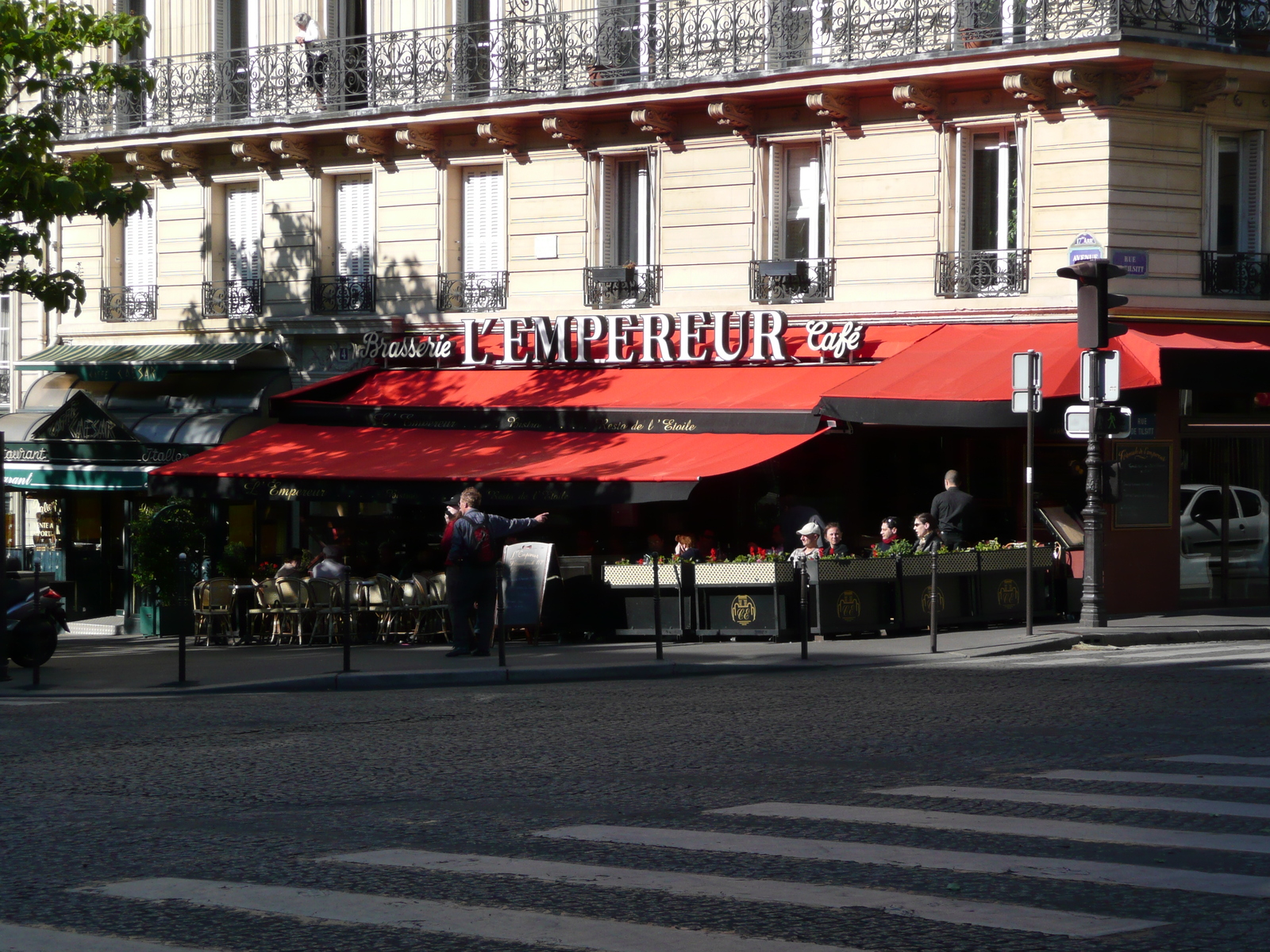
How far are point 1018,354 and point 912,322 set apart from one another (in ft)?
11.8

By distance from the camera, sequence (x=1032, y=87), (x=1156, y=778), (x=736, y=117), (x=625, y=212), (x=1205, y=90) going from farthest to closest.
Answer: (x=625, y=212), (x=736, y=117), (x=1205, y=90), (x=1032, y=87), (x=1156, y=778)

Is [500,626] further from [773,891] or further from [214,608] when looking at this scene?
[773,891]

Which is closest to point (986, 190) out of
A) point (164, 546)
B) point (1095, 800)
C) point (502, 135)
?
point (502, 135)

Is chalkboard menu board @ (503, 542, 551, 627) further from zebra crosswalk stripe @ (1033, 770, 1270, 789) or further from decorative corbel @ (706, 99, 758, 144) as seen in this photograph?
zebra crosswalk stripe @ (1033, 770, 1270, 789)

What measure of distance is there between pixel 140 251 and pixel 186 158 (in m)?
1.94

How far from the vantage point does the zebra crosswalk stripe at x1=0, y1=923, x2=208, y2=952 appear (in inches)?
222

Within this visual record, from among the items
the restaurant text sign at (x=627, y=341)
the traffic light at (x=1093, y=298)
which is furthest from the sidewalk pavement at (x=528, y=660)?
the restaurant text sign at (x=627, y=341)

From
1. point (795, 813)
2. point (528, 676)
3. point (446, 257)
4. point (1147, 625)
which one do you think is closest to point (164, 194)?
point (446, 257)

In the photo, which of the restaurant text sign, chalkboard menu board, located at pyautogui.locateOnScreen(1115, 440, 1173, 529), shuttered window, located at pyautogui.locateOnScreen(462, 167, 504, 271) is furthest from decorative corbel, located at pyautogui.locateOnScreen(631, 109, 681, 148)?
chalkboard menu board, located at pyautogui.locateOnScreen(1115, 440, 1173, 529)

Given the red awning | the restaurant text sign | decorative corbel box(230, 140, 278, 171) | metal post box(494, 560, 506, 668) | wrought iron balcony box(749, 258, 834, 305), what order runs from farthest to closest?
decorative corbel box(230, 140, 278, 171) < wrought iron balcony box(749, 258, 834, 305) < the restaurant text sign < the red awning < metal post box(494, 560, 506, 668)

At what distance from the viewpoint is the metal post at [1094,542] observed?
696 inches

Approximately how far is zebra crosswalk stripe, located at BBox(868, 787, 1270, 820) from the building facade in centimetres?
1129

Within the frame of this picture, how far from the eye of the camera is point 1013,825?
25.1 ft

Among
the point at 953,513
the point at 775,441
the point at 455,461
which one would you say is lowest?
the point at 953,513
